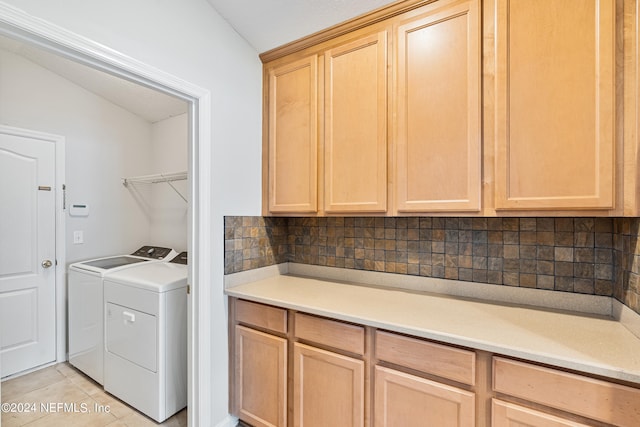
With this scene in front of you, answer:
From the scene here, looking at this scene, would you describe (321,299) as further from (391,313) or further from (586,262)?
→ (586,262)

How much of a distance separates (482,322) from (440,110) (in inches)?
37.9

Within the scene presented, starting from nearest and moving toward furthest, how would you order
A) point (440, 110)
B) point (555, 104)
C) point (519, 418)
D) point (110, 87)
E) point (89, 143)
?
point (519, 418) → point (555, 104) → point (440, 110) → point (110, 87) → point (89, 143)

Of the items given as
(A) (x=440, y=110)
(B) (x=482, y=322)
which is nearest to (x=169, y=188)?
(A) (x=440, y=110)

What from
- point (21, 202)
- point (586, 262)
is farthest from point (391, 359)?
point (21, 202)

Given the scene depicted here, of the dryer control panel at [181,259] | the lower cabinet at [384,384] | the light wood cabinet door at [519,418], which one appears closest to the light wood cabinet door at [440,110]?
the lower cabinet at [384,384]

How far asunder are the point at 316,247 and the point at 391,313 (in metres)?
0.89

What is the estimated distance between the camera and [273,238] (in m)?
2.06

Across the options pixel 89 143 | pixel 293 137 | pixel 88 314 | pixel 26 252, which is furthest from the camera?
pixel 89 143

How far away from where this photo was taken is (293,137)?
A: 180 cm

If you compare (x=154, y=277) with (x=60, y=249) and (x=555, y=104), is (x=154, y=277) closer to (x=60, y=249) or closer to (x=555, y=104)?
(x=60, y=249)

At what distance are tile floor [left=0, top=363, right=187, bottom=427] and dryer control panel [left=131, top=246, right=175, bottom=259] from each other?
1088 mm

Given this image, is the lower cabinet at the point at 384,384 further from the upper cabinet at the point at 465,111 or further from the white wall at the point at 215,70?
the upper cabinet at the point at 465,111

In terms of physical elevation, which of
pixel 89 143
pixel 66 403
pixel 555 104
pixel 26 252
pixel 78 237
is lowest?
pixel 66 403

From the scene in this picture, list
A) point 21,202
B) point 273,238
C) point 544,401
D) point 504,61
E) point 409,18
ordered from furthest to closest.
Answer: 1. point 21,202
2. point 273,238
3. point 409,18
4. point 504,61
5. point 544,401
